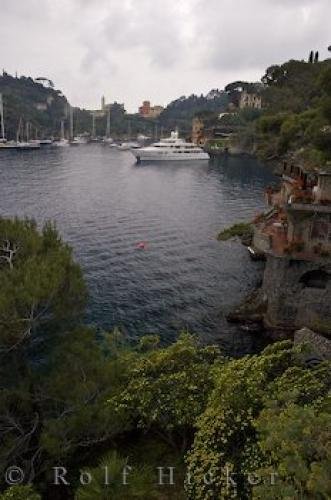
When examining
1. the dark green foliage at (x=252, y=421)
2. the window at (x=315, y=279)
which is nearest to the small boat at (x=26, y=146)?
the window at (x=315, y=279)

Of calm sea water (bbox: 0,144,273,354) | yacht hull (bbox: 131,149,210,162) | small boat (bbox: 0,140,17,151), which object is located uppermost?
small boat (bbox: 0,140,17,151)

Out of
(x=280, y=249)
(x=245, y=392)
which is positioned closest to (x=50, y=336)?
(x=245, y=392)

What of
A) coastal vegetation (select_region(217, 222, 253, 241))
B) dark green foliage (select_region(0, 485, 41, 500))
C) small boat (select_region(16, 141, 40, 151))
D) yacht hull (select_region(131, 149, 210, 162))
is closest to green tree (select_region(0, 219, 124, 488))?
dark green foliage (select_region(0, 485, 41, 500))

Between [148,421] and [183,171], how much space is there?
390 ft

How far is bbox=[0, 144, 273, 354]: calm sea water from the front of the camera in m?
37.6

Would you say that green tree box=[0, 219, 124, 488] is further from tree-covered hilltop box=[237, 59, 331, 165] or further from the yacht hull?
the yacht hull

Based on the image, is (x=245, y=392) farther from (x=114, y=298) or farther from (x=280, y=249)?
(x=114, y=298)

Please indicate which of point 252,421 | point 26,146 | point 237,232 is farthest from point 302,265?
point 26,146

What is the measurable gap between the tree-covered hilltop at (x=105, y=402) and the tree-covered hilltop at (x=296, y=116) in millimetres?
32369

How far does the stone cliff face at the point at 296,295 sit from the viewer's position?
1326 inches

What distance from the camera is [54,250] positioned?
59.5ft

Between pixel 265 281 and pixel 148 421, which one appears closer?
pixel 148 421

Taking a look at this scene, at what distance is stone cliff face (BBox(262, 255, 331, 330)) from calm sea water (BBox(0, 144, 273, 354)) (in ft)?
11.6

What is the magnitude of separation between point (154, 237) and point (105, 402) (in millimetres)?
43115
